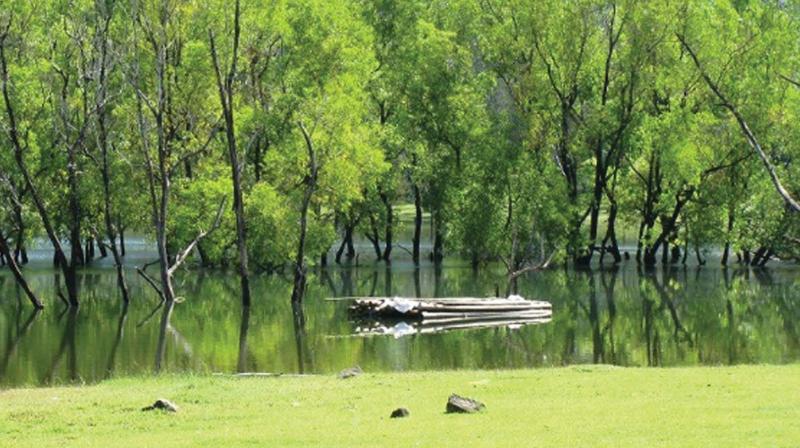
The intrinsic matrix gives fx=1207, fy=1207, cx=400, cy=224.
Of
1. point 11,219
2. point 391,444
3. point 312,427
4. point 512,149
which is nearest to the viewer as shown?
point 391,444

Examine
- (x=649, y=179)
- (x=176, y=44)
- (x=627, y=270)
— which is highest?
(x=176, y=44)

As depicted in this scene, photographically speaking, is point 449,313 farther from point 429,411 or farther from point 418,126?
point 418,126

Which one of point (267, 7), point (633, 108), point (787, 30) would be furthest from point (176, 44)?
point (787, 30)

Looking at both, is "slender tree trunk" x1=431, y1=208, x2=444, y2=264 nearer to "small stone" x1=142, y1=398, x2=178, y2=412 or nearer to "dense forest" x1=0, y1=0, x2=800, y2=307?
"dense forest" x1=0, y1=0, x2=800, y2=307

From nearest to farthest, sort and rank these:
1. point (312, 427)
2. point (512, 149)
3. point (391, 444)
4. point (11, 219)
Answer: point (391, 444) < point (312, 427) < point (11, 219) < point (512, 149)

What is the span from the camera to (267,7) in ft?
185

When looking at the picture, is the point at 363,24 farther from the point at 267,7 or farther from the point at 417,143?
the point at 267,7

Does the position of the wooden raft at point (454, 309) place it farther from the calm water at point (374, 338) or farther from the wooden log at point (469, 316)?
the calm water at point (374, 338)

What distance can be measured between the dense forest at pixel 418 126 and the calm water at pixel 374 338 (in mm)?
2572

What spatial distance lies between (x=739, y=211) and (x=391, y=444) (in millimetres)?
56568

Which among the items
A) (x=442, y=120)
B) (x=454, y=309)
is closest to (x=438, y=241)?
(x=442, y=120)

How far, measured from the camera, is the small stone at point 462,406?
1975 centimetres

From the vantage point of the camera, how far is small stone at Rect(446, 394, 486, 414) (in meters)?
19.8

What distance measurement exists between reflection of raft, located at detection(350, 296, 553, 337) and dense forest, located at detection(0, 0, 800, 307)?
786 cm
